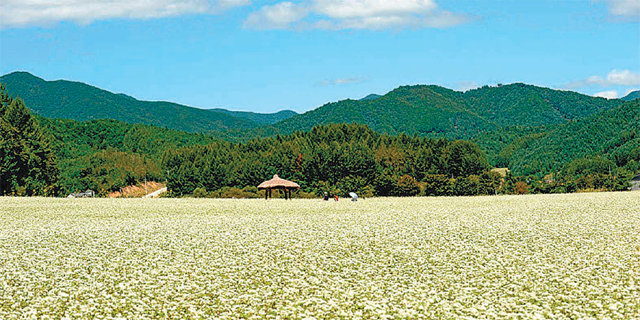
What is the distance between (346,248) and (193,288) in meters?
7.78

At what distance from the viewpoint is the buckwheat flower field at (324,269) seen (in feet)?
43.6

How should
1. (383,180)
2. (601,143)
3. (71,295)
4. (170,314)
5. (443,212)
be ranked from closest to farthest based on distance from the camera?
(170,314) < (71,295) < (443,212) < (383,180) < (601,143)

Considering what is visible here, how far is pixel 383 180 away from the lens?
3295 inches

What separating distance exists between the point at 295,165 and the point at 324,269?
3070 inches

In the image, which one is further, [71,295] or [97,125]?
[97,125]

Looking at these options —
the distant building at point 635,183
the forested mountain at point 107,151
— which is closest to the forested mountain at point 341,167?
the forested mountain at point 107,151

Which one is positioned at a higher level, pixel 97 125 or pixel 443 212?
pixel 97 125

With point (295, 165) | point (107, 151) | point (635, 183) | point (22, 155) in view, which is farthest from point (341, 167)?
point (107, 151)

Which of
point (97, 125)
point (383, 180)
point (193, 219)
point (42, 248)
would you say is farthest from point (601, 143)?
point (42, 248)

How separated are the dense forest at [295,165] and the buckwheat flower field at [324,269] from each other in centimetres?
4840

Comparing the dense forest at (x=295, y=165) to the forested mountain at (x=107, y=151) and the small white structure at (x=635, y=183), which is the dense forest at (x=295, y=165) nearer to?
the forested mountain at (x=107, y=151)

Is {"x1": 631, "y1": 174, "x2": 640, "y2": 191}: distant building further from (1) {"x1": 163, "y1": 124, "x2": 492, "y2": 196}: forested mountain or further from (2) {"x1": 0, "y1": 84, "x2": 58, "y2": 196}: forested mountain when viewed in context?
(2) {"x1": 0, "y1": 84, "x2": 58, "y2": 196}: forested mountain

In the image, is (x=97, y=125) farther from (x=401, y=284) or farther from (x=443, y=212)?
(x=401, y=284)

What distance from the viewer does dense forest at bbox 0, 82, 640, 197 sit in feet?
246
